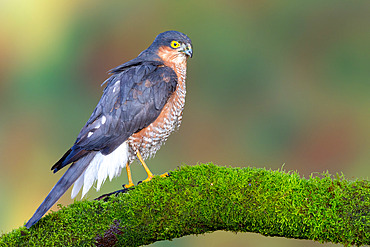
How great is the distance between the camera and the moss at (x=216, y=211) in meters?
2.21

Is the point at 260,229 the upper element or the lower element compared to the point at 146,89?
lower

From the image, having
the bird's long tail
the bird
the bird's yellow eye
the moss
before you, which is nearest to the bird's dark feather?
the bird

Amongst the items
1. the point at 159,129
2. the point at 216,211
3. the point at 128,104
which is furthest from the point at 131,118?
the point at 216,211

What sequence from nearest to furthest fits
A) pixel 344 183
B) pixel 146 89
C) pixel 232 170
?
1. pixel 344 183
2. pixel 232 170
3. pixel 146 89

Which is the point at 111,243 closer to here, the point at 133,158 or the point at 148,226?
the point at 148,226

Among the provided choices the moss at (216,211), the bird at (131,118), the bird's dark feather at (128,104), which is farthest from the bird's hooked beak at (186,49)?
the moss at (216,211)

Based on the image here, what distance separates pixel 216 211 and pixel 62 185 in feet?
3.06

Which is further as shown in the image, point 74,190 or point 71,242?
point 74,190

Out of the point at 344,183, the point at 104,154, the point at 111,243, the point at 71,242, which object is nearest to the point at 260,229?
the point at 344,183

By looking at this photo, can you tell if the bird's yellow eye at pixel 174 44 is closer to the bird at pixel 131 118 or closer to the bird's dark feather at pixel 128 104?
the bird at pixel 131 118

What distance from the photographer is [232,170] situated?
2420mm

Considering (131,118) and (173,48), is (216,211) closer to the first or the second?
(131,118)

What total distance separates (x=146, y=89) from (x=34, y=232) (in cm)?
131

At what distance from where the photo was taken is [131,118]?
310 cm
